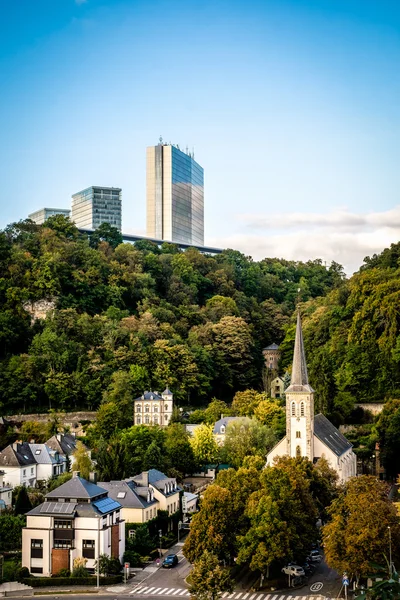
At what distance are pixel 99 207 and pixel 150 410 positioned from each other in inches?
3690

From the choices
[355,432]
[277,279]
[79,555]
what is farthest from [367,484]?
[277,279]

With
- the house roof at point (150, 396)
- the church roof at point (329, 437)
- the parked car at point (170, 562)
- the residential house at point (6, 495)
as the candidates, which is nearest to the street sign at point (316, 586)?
the parked car at point (170, 562)

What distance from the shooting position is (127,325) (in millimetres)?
90500

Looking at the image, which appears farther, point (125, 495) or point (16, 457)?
point (16, 457)

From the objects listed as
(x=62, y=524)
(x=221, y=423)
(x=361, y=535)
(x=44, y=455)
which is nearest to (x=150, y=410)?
(x=221, y=423)

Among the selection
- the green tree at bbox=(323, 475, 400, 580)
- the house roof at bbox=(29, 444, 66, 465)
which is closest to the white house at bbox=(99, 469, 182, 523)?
the house roof at bbox=(29, 444, 66, 465)

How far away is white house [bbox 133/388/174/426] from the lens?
79312mm

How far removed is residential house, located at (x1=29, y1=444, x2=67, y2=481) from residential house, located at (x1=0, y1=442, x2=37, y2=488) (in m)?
0.42

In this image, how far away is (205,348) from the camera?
94625 millimetres

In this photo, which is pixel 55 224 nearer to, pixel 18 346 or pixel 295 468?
pixel 18 346

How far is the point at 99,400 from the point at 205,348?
1675 centimetres

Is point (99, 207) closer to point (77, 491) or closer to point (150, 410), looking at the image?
point (150, 410)

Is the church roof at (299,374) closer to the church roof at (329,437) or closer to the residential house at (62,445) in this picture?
the church roof at (329,437)

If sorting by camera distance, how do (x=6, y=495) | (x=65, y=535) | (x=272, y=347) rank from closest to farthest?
1. (x=65, y=535)
2. (x=6, y=495)
3. (x=272, y=347)
